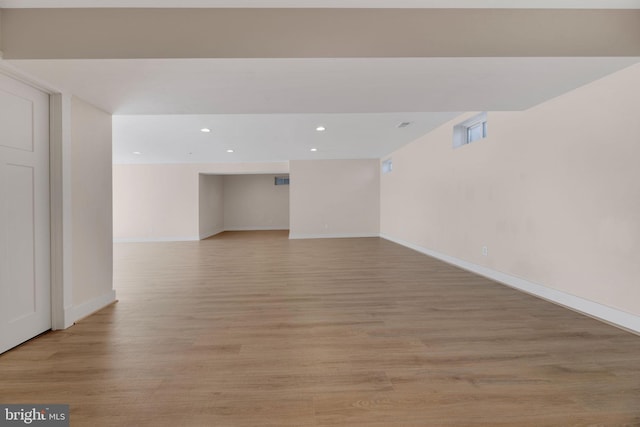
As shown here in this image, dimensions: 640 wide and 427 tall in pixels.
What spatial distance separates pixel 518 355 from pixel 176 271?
15.5ft

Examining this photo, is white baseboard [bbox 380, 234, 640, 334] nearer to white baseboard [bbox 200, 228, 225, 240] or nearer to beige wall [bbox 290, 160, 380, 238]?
beige wall [bbox 290, 160, 380, 238]

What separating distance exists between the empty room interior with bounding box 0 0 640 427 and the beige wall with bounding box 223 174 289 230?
8191mm

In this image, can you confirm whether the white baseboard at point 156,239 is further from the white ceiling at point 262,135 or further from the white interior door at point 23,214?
the white interior door at point 23,214

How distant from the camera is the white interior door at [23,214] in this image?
214cm

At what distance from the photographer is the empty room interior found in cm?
166

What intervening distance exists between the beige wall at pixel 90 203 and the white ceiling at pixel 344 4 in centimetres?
97

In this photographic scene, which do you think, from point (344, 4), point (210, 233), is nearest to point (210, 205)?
point (210, 233)

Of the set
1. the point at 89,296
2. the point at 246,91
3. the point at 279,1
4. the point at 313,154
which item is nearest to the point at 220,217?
the point at 313,154

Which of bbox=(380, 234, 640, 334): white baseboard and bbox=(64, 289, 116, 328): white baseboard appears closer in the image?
bbox=(380, 234, 640, 334): white baseboard

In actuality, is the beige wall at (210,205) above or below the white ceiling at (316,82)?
below

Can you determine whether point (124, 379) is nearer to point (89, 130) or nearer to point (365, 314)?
point (365, 314)

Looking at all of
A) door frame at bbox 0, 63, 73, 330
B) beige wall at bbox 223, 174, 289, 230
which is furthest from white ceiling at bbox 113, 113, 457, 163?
beige wall at bbox 223, 174, 289, 230

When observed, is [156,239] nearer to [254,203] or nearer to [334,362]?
[254,203]

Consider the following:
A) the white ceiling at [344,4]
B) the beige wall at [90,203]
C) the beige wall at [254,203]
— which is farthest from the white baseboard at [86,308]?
the beige wall at [254,203]
